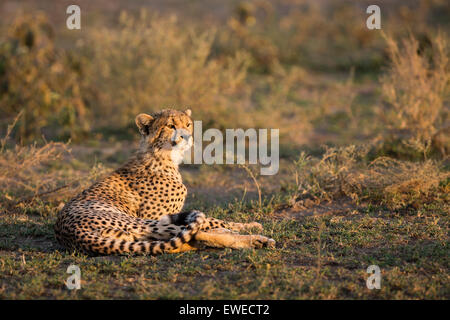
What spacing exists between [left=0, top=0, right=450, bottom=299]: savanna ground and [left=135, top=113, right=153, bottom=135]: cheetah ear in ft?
3.24

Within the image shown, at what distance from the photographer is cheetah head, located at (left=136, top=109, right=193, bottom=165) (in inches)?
A: 189

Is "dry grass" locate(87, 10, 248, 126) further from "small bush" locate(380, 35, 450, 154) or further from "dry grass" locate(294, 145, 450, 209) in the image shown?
"dry grass" locate(294, 145, 450, 209)

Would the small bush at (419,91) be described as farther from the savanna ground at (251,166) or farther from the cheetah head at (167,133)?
the cheetah head at (167,133)

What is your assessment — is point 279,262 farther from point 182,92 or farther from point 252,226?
point 182,92

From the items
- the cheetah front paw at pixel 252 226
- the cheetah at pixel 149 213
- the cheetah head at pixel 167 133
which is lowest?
the cheetah front paw at pixel 252 226

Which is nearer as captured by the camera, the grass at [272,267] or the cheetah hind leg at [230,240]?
the grass at [272,267]

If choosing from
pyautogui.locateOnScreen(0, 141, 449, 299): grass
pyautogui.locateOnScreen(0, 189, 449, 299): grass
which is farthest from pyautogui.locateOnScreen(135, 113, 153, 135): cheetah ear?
pyautogui.locateOnScreen(0, 189, 449, 299): grass

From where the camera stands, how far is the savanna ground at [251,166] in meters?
3.61

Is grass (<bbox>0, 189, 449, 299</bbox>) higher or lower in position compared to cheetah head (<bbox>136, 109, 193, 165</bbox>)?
lower

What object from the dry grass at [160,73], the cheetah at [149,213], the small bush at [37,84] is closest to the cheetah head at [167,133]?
the cheetah at [149,213]

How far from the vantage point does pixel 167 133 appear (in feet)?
15.8

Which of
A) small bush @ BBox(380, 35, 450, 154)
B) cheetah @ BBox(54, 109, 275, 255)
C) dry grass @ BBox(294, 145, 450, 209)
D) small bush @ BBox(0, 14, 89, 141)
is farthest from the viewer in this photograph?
small bush @ BBox(0, 14, 89, 141)

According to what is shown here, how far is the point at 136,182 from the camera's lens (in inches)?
184
